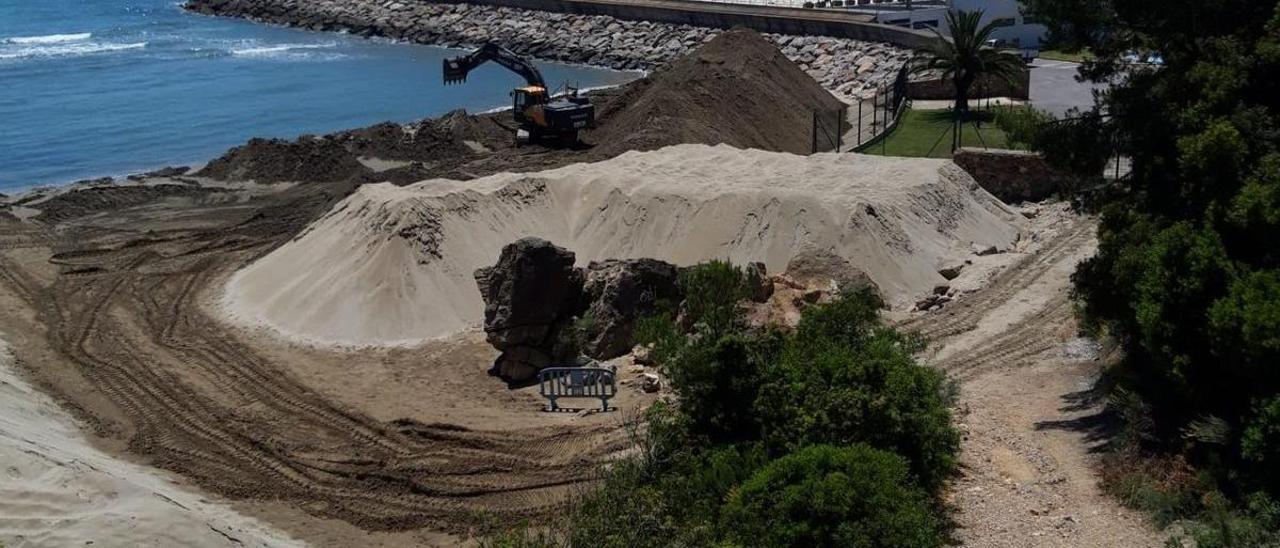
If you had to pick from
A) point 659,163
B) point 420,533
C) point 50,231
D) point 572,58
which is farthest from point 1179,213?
point 572,58

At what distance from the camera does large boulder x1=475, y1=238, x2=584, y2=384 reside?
23.6 metres

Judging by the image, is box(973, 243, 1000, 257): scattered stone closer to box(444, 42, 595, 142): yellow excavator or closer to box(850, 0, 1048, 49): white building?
box(444, 42, 595, 142): yellow excavator

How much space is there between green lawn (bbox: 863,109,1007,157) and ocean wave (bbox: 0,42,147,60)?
1970 inches

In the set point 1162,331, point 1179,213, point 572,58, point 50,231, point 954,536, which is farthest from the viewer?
point 572,58

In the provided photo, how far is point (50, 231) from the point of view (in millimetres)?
35094

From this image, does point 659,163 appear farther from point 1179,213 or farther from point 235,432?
point 1179,213

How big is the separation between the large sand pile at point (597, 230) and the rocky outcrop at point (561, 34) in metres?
23.6

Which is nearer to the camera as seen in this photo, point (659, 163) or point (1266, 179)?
point (1266, 179)

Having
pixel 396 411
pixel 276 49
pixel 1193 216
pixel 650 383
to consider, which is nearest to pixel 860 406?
pixel 1193 216

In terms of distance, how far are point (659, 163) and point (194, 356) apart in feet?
37.6

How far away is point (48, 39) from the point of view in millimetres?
83312

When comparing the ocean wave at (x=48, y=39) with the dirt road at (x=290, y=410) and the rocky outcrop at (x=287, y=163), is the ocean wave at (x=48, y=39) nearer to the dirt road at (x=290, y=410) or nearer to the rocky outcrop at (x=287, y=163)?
the rocky outcrop at (x=287, y=163)

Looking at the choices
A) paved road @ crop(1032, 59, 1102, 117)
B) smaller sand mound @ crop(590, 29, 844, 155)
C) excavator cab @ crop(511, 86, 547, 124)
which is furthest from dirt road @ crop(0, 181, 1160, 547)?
paved road @ crop(1032, 59, 1102, 117)

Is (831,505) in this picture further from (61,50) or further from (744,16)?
(61,50)
